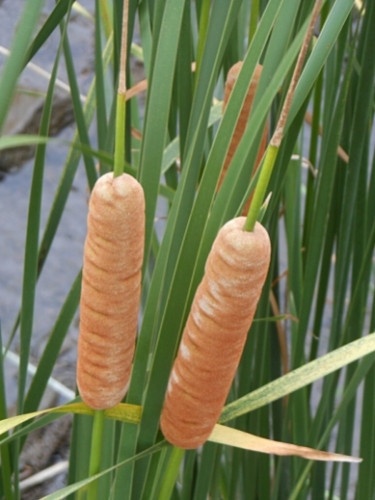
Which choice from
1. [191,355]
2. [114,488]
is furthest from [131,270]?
[114,488]

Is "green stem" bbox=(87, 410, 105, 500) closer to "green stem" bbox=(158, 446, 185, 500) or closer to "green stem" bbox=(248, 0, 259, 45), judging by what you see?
"green stem" bbox=(158, 446, 185, 500)

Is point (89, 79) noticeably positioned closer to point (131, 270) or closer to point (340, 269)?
point (340, 269)

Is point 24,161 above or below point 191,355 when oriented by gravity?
above

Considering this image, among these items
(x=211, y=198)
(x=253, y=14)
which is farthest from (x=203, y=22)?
(x=211, y=198)

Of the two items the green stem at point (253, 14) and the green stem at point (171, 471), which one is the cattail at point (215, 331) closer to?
the green stem at point (171, 471)

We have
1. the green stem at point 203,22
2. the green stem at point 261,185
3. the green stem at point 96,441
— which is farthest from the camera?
the green stem at point 203,22

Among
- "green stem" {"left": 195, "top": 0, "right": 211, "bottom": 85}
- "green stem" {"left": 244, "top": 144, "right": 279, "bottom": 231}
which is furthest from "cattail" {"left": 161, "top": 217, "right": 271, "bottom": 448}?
"green stem" {"left": 195, "top": 0, "right": 211, "bottom": 85}

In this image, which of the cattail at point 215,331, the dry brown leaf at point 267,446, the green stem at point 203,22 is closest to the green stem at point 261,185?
the cattail at point 215,331
